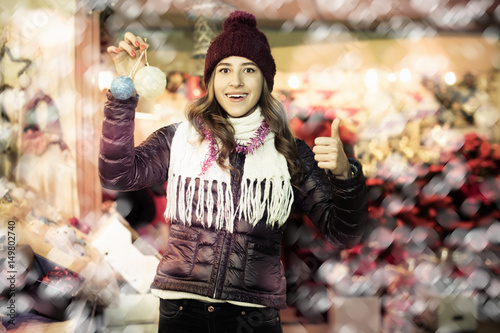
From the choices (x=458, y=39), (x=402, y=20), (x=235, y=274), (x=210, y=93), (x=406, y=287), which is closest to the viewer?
(x=235, y=274)

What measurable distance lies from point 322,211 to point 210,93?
1.05 feet

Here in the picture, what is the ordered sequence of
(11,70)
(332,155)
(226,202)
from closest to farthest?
1. (332,155)
2. (226,202)
3. (11,70)

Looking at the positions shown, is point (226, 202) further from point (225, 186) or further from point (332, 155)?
point (332, 155)

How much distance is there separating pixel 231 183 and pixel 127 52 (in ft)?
0.98

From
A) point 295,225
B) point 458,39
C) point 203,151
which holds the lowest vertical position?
point 295,225

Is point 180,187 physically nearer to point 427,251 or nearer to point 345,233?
point 345,233

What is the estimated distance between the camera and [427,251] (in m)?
1.64

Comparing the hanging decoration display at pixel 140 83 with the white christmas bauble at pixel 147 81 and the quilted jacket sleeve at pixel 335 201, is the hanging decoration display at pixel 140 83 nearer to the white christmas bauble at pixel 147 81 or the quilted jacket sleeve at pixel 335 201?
the white christmas bauble at pixel 147 81

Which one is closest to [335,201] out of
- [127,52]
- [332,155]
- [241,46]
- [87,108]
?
[332,155]

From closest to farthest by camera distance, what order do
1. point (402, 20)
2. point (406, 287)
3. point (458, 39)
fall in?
point (406, 287) → point (402, 20) → point (458, 39)

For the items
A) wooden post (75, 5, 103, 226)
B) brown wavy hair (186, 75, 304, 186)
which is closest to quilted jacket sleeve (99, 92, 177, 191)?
brown wavy hair (186, 75, 304, 186)

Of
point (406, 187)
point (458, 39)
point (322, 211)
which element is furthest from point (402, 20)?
point (322, 211)

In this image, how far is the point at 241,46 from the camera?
0.79 m

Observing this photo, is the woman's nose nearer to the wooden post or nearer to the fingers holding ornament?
the fingers holding ornament
